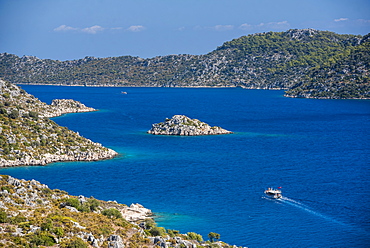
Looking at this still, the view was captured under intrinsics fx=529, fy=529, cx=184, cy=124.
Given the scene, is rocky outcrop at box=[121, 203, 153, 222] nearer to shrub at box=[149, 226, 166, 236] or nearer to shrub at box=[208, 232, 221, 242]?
shrub at box=[208, 232, 221, 242]

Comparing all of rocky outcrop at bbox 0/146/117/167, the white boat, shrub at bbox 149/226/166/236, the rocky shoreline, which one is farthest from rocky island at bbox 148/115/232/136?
shrub at bbox 149/226/166/236

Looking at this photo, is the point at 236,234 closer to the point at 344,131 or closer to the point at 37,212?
the point at 37,212

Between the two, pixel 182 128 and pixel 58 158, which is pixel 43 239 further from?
pixel 182 128

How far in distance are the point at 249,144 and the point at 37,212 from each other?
8261 cm

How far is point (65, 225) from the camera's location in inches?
1908

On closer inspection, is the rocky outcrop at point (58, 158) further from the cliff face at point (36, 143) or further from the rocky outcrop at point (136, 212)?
the rocky outcrop at point (136, 212)

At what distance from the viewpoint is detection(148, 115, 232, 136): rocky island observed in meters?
144

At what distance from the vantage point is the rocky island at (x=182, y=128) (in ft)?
472

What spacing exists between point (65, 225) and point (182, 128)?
317ft

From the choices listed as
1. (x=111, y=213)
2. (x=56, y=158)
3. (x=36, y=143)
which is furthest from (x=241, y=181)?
(x=36, y=143)

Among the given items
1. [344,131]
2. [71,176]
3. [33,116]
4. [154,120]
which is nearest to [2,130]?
[33,116]

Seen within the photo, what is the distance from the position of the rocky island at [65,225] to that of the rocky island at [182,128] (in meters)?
79.9

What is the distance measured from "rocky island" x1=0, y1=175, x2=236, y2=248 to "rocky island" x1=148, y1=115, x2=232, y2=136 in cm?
7988

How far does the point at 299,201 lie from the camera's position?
76.0 meters
